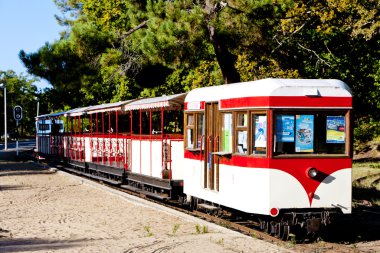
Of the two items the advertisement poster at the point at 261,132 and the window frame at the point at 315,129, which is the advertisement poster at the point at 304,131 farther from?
the advertisement poster at the point at 261,132

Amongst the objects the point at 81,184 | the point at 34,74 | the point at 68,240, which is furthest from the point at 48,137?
the point at 68,240

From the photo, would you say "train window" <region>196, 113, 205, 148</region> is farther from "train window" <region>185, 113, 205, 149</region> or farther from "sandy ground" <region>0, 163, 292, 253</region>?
"sandy ground" <region>0, 163, 292, 253</region>

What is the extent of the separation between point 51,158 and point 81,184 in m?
12.6

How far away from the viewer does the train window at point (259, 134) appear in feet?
37.6

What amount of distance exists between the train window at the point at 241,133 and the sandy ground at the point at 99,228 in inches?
57.9

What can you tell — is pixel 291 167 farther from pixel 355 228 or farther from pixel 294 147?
pixel 355 228

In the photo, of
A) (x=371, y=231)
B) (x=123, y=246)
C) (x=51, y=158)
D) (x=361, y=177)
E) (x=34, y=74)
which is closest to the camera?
(x=123, y=246)

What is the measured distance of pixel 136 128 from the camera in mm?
19766

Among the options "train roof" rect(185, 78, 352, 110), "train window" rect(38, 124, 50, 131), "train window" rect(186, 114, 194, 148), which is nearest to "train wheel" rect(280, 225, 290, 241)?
"train roof" rect(185, 78, 352, 110)

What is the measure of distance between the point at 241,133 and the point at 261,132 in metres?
0.62

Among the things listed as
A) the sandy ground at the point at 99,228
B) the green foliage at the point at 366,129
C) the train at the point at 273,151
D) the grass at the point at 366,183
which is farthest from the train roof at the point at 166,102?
the green foliage at the point at 366,129

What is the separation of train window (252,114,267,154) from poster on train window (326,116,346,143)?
1.09m

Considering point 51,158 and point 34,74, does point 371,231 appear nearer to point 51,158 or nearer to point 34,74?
point 34,74

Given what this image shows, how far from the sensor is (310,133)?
37.6 feet
